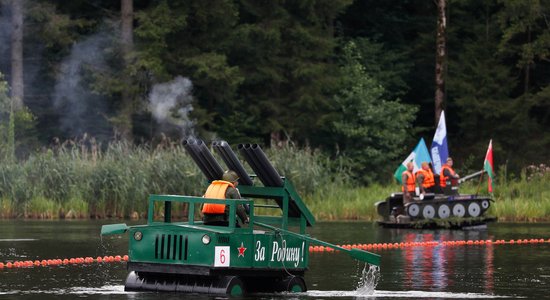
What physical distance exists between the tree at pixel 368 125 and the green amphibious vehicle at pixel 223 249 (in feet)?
111

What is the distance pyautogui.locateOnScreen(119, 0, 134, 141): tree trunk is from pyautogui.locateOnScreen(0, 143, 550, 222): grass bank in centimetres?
947

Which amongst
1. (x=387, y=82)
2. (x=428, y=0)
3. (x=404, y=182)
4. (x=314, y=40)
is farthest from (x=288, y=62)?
(x=404, y=182)

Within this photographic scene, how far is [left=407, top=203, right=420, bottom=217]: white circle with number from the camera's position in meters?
37.4

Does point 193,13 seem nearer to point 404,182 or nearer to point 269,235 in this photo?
point 404,182

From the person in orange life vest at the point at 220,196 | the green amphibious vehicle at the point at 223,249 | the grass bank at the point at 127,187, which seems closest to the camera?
the green amphibious vehicle at the point at 223,249

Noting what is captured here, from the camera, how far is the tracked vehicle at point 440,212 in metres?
37.3

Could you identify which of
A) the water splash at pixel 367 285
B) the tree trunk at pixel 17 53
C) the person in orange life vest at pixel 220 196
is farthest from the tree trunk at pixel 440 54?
the person in orange life vest at pixel 220 196

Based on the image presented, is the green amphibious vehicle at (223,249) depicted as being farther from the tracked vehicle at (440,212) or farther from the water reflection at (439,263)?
the tracked vehicle at (440,212)

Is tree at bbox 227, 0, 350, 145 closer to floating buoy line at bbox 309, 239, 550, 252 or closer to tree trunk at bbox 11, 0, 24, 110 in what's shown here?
tree trunk at bbox 11, 0, 24, 110

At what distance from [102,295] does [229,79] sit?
111 feet

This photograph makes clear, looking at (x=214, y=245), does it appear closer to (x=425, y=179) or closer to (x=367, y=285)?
(x=367, y=285)

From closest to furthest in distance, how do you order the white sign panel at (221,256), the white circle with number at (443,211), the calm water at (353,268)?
the white sign panel at (221,256) → the calm water at (353,268) → the white circle with number at (443,211)

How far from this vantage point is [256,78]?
55844 mm

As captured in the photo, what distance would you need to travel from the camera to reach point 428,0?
63.5m
